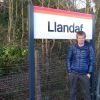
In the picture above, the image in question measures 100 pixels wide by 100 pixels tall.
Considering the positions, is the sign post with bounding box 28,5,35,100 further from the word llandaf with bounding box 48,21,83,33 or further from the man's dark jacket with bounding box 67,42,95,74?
the man's dark jacket with bounding box 67,42,95,74

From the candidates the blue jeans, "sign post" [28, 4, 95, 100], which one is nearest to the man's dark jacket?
the blue jeans

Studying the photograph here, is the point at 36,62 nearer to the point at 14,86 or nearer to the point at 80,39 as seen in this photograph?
the point at 14,86

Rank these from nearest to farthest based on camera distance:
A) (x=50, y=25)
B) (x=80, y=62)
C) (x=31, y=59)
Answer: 1. (x=31, y=59)
2. (x=50, y=25)
3. (x=80, y=62)

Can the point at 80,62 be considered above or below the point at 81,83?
above

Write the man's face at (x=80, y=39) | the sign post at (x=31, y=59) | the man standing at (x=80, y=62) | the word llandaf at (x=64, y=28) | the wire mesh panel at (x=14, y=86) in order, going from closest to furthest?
the sign post at (x=31, y=59) → the word llandaf at (x=64, y=28) → the wire mesh panel at (x=14, y=86) → the man's face at (x=80, y=39) → the man standing at (x=80, y=62)

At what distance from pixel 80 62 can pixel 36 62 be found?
98 centimetres

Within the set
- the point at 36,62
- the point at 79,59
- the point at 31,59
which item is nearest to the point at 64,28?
the point at 79,59

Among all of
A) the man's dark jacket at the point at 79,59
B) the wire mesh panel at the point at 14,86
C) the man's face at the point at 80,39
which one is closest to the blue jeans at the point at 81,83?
the man's dark jacket at the point at 79,59

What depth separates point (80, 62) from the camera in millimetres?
7246

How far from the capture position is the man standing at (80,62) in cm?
723

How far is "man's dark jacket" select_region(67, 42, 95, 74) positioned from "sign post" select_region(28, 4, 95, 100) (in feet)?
1.17

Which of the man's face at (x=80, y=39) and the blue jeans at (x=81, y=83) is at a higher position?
the man's face at (x=80, y=39)

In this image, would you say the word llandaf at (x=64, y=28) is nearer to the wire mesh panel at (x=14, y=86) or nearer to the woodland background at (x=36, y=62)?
the woodland background at (x=36, y=62)

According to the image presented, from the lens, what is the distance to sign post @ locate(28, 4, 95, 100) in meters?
6.46
